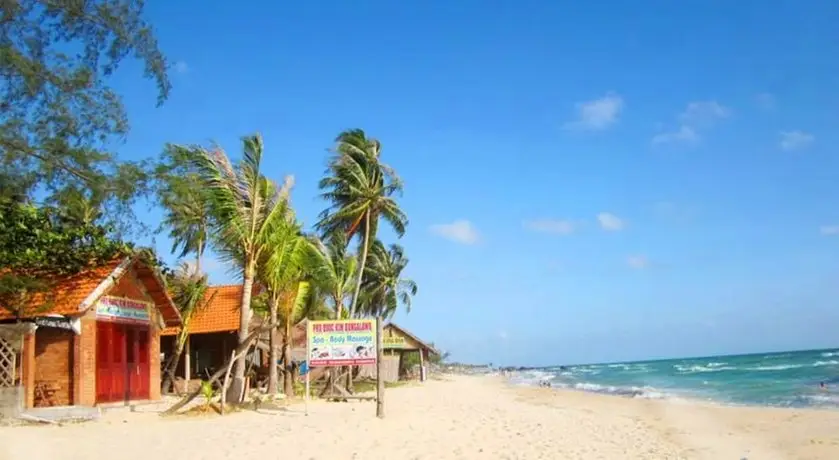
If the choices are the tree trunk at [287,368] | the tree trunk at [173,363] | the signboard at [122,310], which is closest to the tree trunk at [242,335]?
the signboard at [122,310]

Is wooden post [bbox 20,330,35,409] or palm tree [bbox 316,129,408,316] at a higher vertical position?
palm tree [bbox 316,129,408,316]

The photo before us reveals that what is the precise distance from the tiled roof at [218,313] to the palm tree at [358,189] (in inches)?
183

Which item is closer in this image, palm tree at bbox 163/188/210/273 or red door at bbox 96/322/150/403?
palm tree at bbox 163/188/210/273

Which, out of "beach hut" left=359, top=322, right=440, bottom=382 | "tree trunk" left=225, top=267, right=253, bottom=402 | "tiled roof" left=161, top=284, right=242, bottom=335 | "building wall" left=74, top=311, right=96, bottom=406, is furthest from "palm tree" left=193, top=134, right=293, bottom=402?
"beach hut" left=359, top=322, right=440, bottom=382

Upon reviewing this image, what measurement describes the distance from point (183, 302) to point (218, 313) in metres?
2.02

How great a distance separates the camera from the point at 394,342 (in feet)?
139

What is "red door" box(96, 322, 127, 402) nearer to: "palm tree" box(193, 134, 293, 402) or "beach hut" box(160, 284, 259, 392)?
"palm tree" box(193, 134, 293, 402)

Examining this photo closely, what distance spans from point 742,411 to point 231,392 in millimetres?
16613

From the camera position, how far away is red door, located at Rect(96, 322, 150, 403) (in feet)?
55.7

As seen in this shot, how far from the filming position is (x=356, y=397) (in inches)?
871

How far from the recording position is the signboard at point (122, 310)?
16.7 m

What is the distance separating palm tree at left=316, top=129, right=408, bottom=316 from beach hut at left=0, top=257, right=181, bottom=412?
1019 centimetres

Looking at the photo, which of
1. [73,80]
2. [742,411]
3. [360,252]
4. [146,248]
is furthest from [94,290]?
[742,411]

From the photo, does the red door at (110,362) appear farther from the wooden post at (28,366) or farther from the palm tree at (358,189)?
the palm tree at (358,189)
